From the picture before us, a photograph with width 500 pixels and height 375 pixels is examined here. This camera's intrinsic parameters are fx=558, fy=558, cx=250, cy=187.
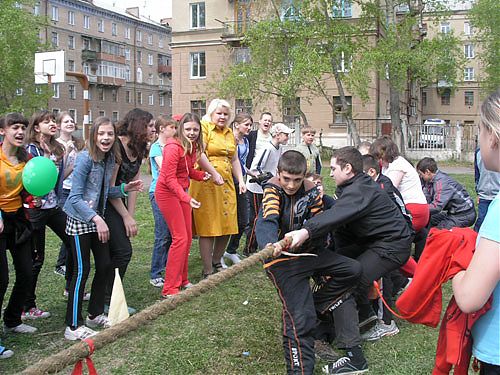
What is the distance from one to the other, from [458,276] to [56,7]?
66192 millimetres

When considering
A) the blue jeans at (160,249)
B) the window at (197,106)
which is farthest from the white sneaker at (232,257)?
the window at (197,106)

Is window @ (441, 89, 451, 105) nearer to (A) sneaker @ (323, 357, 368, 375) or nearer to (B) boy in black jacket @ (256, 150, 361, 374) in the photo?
(B) boy in black jacket @ (256, 150, 361, 374)

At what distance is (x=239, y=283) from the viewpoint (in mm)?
6203

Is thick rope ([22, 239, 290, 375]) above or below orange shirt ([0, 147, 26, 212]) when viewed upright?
below

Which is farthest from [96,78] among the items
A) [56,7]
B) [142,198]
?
[142,198]

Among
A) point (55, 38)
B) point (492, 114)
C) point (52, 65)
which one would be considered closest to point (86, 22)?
point (55, 38)

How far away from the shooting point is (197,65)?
3922 cm

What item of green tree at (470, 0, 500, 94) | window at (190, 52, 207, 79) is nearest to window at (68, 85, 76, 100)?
window at (190, 52, 207, 79)

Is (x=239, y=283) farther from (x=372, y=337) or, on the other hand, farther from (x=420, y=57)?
(x=420, y=57)

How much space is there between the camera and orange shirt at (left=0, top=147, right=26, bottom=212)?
4.23 meters

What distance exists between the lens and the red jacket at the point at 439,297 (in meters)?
2.24

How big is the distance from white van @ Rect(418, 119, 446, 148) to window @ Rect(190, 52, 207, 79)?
17884 mm

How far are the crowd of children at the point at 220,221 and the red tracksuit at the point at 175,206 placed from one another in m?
0.01

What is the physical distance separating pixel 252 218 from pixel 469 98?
191ft
